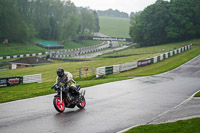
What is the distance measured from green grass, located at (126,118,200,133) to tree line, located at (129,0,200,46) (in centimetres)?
8711

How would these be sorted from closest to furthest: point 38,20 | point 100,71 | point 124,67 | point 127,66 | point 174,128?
1. point 174,128
2. point 100,71
3. point 124,67
4. point 127,66
5. point 38,20

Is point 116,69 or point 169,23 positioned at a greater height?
point 169,23

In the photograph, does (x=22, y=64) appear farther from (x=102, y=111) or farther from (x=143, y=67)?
(x=102, y=111)

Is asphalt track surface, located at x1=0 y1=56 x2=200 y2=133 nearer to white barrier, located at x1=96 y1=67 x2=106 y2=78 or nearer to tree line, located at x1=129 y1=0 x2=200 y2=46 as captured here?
white barrier, located at x1=96 y1=67 x2=106 y2=78

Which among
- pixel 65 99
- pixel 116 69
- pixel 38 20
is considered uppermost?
pixel 38 20

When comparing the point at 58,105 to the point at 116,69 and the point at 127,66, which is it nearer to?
the point at 116,69

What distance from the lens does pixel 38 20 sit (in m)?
133

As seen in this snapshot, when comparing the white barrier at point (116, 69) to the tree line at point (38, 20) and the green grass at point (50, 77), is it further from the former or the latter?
the tree line at point (38, 20)

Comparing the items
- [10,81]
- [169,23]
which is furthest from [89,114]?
[169,23]

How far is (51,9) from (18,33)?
127 ft

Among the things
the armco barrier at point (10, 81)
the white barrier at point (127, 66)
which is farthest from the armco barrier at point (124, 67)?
the armco barrier at point (10, 81)

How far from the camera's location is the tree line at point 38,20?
103250 millimetres

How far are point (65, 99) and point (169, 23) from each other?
3489 inches

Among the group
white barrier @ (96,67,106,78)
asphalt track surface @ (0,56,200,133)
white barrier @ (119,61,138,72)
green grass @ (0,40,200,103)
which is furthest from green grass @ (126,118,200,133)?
white barrier @ (119,61,138,72)
